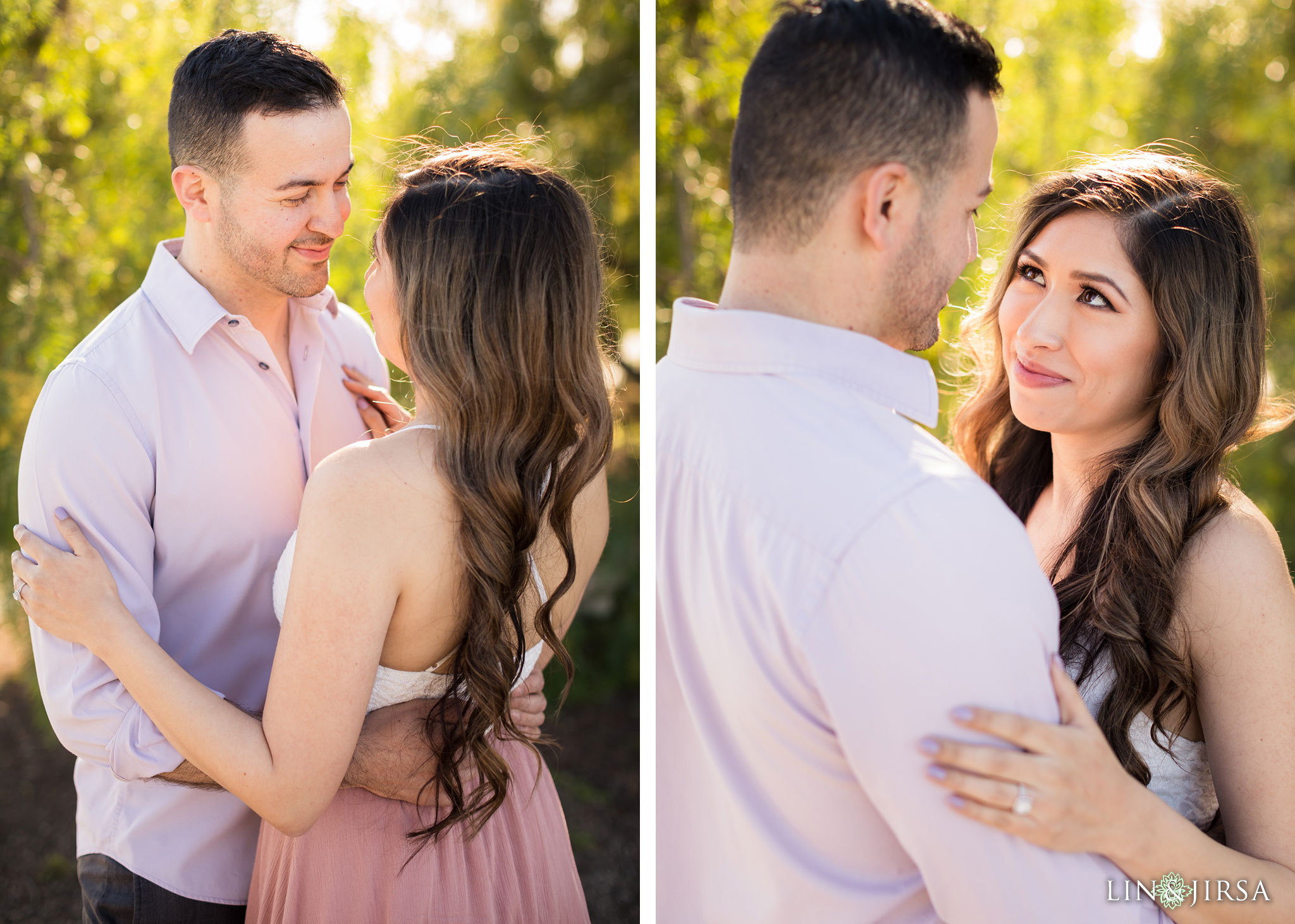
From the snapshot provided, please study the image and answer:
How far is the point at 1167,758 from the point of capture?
167 cm

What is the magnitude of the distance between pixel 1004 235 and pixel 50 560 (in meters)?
2.52

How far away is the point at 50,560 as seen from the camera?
1.57 m

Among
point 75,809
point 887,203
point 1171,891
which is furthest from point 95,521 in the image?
point 75,809

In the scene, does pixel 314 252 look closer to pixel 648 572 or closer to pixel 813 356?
pixel 648 572

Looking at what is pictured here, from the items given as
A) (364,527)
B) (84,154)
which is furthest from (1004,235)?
(84,154)

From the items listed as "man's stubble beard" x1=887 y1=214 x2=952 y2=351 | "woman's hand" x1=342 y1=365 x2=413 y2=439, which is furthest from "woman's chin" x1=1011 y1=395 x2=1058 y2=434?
"woman's hand" x1=342 y1=365 x2=413 y2=439

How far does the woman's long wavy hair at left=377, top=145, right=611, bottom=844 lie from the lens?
1512 mm

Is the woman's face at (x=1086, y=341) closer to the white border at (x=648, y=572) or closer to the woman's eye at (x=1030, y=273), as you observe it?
the woman's eye at (x=1030, y=273)

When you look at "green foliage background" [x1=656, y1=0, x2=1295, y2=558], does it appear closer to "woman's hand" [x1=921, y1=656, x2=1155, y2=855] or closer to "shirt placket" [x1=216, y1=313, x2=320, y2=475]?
"shirt placket" [x1=216, y1=313, x2=320, y2=475]

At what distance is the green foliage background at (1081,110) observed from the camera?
128 inches

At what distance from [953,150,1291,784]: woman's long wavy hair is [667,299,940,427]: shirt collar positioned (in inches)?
26.1

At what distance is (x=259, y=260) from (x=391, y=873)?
1.21 metres

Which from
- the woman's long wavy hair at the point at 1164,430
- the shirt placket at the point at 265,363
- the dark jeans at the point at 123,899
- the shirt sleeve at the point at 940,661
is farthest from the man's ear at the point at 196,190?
the woman's long wavy hair at the point at 1164,430

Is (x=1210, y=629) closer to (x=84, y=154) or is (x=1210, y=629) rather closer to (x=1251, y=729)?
(x=1251, y=729)
